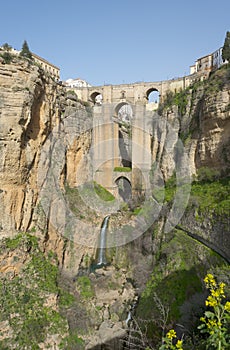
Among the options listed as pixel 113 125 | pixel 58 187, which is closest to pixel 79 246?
pixel 58 187

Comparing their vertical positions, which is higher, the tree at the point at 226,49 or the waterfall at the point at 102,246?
the tree at the point at 226,49

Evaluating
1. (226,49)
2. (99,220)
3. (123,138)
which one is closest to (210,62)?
(226,49)

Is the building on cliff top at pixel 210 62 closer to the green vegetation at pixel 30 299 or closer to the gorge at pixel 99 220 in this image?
the gorge at pixel 99 220

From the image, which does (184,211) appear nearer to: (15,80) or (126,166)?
(15,80)

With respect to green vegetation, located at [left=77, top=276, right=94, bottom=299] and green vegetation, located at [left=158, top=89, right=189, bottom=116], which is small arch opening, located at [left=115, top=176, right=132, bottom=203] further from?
green vegetation, located at [left=77, top=276, right=94, bottom=299]

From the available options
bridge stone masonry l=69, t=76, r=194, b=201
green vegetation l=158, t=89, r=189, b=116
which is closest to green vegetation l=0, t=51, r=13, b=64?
bridge stone masonry l=69, t=76, r=194, b=201

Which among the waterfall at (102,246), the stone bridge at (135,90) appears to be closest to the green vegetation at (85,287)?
the waterfall at (102,246)
